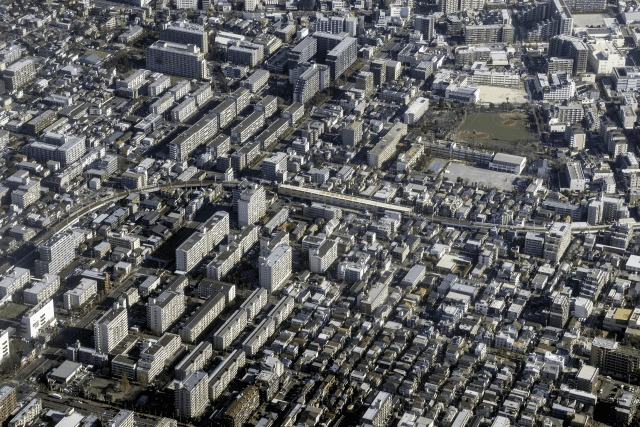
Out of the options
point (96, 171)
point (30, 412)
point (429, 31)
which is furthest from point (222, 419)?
point (429, 31)

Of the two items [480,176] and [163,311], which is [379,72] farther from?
[163,311]

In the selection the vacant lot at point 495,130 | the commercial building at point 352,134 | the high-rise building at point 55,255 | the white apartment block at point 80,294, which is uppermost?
the commercial building at point 352,134

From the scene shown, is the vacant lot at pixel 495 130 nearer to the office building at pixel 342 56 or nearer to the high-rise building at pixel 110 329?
the office building at pixel 342 56

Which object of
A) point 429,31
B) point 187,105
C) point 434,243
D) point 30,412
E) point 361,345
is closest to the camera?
point 30,412

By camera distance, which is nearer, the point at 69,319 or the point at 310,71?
the point at 69,319

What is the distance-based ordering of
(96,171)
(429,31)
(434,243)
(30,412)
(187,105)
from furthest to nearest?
(429,31), (187,105), (96,171), (434,243), (30,412)

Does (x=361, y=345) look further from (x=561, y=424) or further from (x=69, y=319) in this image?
(x=69, y=319)

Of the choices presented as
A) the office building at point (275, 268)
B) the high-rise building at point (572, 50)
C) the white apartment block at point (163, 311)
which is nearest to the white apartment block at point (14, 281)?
the white apartment block at point (163, 311)
